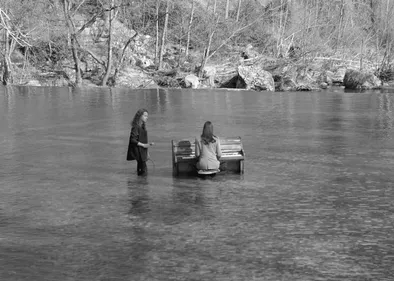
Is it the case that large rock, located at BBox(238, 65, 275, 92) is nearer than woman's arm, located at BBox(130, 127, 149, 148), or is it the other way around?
woman's arm, located at BBox(130, 127, 149, 148)

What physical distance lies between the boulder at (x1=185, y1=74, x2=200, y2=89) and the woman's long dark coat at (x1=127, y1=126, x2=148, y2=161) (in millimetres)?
41519

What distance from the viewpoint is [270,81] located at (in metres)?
53.8

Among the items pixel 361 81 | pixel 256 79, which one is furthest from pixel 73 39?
pixel 361 81

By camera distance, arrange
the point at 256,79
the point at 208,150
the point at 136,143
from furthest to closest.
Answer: the point at 256,79 → the point at 136,143 → the point at 208,150

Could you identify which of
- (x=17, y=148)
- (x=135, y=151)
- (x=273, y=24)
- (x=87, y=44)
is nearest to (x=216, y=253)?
(x=135, y=151)

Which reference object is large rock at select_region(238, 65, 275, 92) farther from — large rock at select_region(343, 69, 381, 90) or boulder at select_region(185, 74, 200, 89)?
large rock at select_region(343, 69, 381, 90)

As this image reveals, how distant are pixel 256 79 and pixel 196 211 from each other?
144 feet

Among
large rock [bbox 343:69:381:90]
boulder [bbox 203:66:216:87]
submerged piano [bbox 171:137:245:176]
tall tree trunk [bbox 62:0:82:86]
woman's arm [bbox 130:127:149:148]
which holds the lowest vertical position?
submerged piano [bbox 171:137:245:176]

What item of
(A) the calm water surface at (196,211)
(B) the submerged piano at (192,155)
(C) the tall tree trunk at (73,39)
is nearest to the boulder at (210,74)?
(C) the tall tree trunk at (73,39)

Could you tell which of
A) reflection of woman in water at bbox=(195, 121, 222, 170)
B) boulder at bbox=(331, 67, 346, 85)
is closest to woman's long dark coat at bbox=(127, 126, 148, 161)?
reflection of woman in water at bbox=(195, 121, 222, 170)

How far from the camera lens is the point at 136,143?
13.0m

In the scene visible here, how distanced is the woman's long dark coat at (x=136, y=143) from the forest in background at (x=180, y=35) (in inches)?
1646

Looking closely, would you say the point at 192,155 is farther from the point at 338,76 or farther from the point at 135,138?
the point at 338,76

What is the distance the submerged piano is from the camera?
13.5 metres
